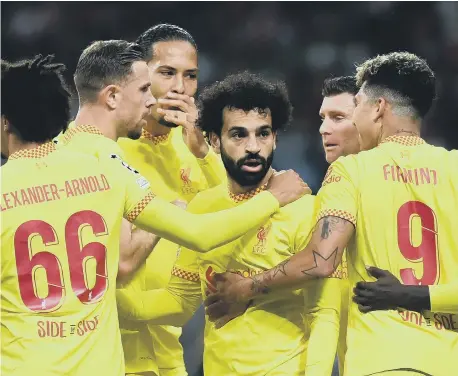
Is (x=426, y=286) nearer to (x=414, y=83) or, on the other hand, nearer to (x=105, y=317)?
(x=414, y=83)

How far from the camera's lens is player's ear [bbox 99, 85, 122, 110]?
474 centimetres

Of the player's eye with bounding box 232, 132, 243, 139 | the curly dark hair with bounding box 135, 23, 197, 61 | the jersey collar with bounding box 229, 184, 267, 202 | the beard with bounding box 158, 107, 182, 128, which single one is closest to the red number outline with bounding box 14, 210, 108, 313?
the jersey collar with bounding box 229, 184, 267, 202

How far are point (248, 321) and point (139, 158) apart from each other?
1.83 metres

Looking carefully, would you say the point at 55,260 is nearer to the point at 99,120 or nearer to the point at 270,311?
the point at 99,120

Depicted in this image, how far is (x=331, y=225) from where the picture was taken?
14.5 ft

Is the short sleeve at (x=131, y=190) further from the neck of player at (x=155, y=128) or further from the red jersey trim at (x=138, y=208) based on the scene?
the neck of player at (x=155, y=128)

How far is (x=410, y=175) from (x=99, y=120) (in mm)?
1560

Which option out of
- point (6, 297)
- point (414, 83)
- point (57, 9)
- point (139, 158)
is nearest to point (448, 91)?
point (57, 9)

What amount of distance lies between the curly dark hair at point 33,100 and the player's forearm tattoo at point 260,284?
4.03 ft

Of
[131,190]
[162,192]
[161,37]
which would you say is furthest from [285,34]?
[131,190]

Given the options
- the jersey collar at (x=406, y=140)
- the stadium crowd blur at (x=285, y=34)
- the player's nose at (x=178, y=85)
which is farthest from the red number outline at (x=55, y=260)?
the stadium crowd blur at (x=285, y=34)

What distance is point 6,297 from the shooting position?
13.5ft

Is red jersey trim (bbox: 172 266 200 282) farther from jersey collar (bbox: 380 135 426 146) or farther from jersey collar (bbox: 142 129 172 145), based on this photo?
jersey collar (bbox: 142 129 172 145)

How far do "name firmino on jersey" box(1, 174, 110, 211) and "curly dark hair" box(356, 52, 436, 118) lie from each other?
4.98ft
